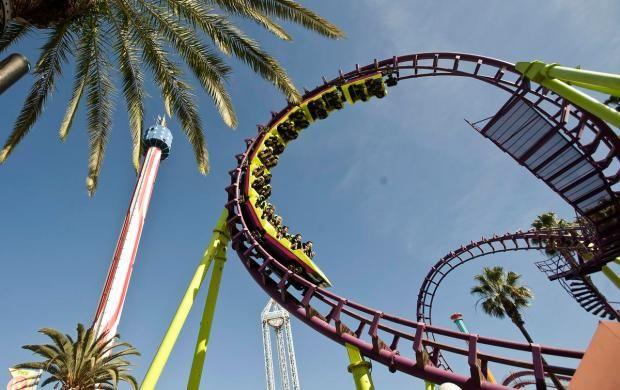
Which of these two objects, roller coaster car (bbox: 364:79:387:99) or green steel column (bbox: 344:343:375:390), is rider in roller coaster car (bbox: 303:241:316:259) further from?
roller coaster car (bbox: 364:79:387:99)

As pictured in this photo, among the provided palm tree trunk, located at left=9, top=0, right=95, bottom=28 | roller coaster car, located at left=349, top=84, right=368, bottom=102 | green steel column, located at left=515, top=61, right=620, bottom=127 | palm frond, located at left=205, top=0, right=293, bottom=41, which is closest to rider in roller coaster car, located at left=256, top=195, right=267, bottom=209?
palm frond, located at left=205, top=0, right=293, bottom=41

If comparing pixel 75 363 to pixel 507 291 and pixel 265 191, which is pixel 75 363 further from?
pixel 507 291

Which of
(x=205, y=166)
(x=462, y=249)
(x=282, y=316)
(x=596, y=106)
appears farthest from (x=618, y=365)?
(x=282, y=316)

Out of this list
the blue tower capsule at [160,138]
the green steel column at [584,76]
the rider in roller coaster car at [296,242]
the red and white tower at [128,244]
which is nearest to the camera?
the green steel column at [584,76]

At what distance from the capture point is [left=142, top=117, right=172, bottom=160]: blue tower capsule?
113ft

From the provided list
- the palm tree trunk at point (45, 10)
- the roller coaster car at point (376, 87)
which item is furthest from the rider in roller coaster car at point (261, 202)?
the palm tree trunk at point (45, 10)

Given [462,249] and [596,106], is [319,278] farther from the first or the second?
[462,249]

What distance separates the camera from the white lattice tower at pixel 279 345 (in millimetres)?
42531

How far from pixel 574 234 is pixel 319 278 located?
40.8ft

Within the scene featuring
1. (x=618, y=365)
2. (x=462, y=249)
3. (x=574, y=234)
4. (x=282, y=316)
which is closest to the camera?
(x=618, y=365)

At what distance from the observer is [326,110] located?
14.4 meters

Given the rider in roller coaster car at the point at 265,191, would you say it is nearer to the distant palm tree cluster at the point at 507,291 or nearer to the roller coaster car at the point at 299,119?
the roller coaster car at the point at 299,119

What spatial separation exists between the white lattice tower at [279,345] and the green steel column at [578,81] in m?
40.0

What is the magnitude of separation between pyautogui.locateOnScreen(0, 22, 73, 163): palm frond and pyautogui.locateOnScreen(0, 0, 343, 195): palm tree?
0.06ft
